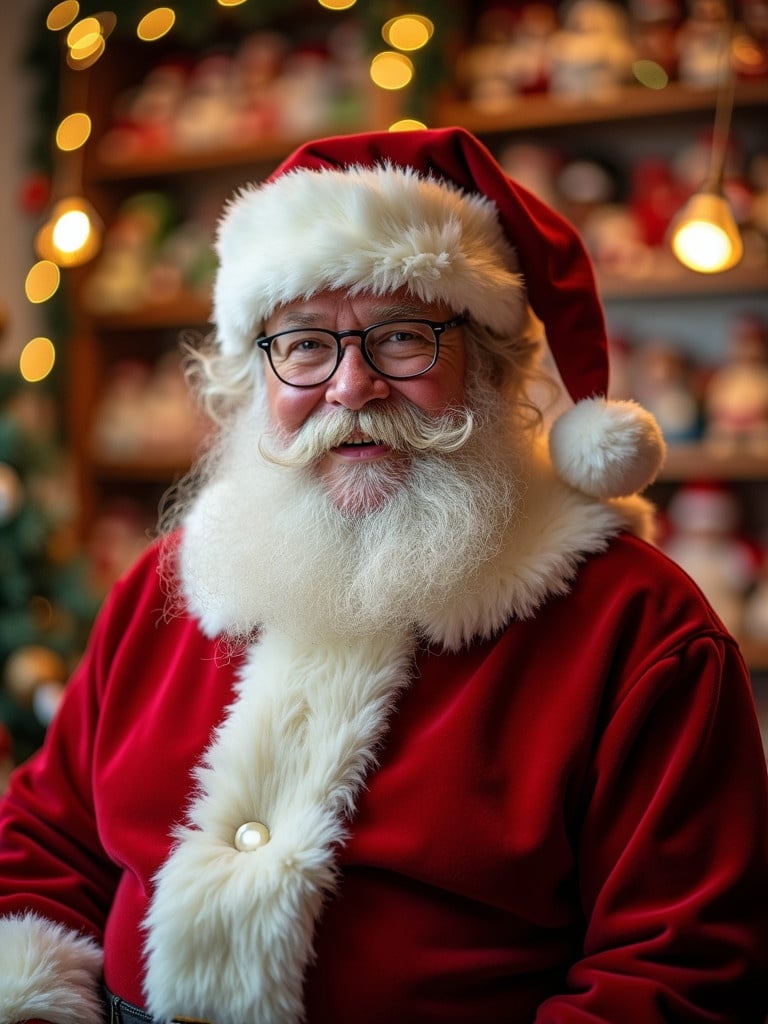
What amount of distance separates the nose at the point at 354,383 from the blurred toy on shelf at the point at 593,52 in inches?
68.1

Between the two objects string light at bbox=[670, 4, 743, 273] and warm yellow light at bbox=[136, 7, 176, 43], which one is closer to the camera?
string light at bbox=[670, 4, 743, 273]

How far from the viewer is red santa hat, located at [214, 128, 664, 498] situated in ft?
4.35

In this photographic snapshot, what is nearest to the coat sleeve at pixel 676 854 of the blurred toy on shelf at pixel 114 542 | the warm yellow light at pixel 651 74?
the warm yellow light at pixel 651 74

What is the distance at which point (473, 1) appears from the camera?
3000 millimetres

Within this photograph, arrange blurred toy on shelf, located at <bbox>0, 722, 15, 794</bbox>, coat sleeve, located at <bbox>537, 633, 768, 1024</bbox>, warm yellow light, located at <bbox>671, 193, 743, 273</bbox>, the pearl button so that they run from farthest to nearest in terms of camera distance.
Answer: blurred toy on shelf, located at <bbox>0, 722, 15, 794</bbox>, warm yellow light, located at <bbox>671, 193, 743, 273</bbox>, the pearl button, coat sleeve, located at <bbox>537, 633, 768, 1024</bbox>

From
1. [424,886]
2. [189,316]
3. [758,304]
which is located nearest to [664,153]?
[758,304]

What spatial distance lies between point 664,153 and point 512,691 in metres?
2.14

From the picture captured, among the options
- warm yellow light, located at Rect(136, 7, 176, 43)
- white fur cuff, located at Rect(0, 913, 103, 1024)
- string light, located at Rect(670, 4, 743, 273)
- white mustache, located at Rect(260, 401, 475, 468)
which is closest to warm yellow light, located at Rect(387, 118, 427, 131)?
warm yellow light, located at Rect(136, 7, 176, 43)

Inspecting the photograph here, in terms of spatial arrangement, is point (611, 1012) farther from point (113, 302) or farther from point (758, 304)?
point (113, 302)

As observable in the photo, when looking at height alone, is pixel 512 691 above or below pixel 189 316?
below

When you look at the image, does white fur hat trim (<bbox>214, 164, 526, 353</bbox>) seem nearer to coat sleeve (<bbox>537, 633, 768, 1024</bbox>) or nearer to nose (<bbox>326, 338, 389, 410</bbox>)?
nose (<bbox>326, 338, 389, 410</bbox>)

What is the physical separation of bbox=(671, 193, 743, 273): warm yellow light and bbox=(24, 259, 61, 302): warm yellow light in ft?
7.32

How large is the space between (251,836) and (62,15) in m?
2.82

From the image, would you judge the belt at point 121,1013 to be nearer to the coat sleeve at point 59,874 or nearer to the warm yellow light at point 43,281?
the coat sleeve at point 59,874
